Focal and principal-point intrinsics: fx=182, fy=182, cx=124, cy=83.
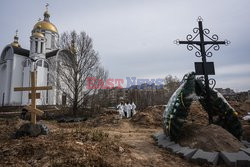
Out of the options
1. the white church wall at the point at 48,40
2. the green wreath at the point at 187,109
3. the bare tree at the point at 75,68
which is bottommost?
the green wreath at the point at 187,109

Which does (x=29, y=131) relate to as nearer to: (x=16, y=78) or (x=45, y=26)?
(x=16, y=78)

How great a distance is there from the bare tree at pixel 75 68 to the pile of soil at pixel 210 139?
39.9 feet

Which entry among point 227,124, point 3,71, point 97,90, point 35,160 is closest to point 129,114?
point 97,90

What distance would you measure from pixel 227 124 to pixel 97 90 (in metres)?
13.3

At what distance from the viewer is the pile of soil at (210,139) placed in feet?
13.7

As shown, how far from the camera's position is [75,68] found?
15.9 meters

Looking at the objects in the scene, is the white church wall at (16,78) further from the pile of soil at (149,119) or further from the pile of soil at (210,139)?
the pile of soil at (210,139)

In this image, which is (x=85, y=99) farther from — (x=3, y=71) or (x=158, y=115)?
(x=3, y=71)

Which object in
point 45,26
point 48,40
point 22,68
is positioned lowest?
point 22,68

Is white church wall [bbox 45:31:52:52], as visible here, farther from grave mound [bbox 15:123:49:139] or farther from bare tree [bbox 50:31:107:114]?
grave mound [bbox 15:123:49:139]

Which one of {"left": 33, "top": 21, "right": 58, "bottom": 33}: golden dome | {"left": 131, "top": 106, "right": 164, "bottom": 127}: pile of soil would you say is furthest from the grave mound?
{"left": 33, "top": 21, "right": 58, "bottom": 33}: golden dome

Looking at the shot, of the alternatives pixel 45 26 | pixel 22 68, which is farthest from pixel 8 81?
pixel 45 26

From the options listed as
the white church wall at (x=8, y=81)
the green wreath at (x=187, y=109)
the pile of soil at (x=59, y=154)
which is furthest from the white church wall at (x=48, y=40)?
the green wreath at (x=187, y=109)

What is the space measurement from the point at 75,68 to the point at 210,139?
13.4 meters
